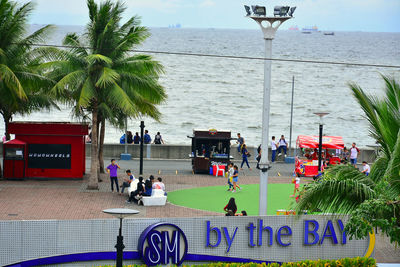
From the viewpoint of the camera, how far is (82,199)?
1109 inches

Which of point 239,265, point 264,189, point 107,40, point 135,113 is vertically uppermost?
point 107,40

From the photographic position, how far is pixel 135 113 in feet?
97.0

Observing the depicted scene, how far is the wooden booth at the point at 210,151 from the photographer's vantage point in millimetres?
35219

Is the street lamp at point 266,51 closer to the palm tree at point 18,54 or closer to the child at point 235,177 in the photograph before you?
the child at point 235,177

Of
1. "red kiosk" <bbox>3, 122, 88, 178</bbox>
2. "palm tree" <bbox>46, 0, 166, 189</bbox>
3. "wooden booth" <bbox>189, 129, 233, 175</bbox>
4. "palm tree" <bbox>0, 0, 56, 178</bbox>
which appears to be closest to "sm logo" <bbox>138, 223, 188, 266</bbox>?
"palm tree" <bbox>46, 0, 166, 189</bbox>

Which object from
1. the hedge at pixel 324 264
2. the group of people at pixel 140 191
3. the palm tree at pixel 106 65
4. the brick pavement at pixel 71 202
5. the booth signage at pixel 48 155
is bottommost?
the hedge at pixel 324 264

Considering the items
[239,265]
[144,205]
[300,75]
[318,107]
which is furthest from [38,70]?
[300,75]

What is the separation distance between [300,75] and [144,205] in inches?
4725

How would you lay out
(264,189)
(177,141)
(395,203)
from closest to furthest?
(395,203) → (264,189) → (177,141)

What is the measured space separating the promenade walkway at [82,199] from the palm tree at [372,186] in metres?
7.10

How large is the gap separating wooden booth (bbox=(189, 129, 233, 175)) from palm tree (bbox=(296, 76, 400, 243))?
2097cm

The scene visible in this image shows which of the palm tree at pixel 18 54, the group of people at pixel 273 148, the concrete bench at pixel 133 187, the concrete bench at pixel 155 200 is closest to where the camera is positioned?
the concrete bench at pixel 155 200

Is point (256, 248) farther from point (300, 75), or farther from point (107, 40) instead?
point (300, 75)

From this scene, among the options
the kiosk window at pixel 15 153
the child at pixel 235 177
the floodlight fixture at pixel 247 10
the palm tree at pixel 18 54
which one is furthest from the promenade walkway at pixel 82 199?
the floodlight fixture at pixel 247 10
